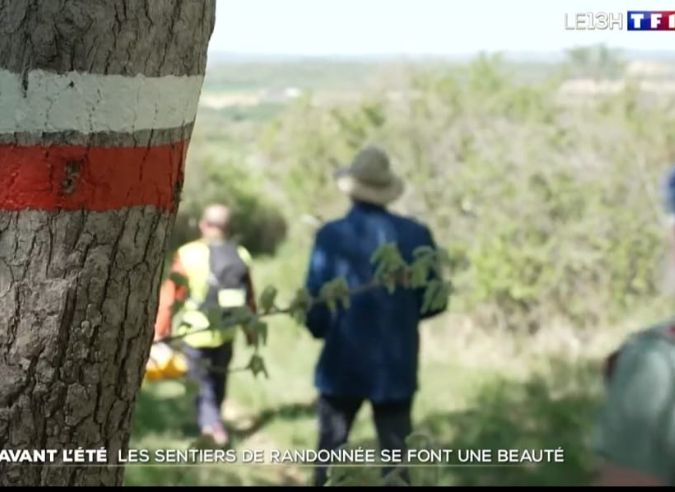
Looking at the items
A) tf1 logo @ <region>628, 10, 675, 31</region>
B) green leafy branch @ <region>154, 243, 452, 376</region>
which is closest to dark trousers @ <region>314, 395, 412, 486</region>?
green leafy branch @ <region>154, 243, 452, 376</region>

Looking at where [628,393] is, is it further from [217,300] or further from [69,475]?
[217,300]

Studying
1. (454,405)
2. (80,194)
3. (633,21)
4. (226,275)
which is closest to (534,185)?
(454,405)

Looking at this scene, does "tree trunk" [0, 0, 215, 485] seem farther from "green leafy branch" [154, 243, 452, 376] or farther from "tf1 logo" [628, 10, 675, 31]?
"tf1 logo" [628, 10, 675, 31]

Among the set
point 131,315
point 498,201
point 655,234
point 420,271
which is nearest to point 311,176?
point 498,201

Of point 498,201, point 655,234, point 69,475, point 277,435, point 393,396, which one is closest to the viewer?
point 69,475

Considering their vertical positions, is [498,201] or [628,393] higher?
[628,393]

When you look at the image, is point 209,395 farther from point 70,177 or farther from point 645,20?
point 70,177

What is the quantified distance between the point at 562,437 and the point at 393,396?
1233 mm

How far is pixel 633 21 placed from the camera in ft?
10.4

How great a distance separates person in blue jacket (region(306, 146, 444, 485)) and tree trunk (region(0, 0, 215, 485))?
262 centimetres

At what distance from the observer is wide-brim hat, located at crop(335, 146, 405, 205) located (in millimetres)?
4730

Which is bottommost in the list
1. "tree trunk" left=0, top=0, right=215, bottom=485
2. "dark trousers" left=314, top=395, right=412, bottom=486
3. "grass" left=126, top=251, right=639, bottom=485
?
"grass" left=126, top=251, right=639, bottom=485

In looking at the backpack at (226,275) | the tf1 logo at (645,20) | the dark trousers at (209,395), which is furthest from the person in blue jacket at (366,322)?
the tf1 logo at (645,20)

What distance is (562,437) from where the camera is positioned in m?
5.53
